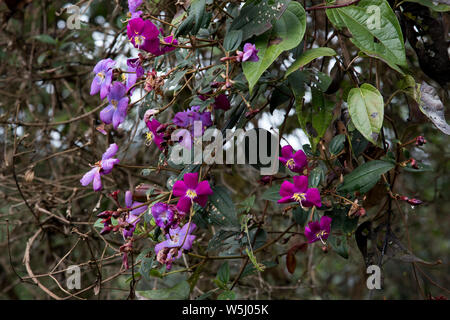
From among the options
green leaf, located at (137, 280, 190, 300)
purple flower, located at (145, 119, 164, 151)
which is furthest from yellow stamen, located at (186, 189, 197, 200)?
green leaf, located at (137, 280, 190, 300)

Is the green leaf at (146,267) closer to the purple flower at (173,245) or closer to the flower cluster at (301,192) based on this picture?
the purple flower at (173,245)

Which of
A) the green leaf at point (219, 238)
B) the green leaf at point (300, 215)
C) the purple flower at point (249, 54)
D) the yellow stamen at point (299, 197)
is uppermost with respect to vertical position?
the purple flower at point (249, 54)

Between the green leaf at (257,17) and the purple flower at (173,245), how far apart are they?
0.37 meters

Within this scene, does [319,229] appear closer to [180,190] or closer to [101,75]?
[180,190]

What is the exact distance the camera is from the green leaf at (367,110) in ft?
2.58

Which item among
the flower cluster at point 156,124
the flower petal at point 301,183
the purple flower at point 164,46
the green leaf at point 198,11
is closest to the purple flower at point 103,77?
the flower cluster at point 156,124

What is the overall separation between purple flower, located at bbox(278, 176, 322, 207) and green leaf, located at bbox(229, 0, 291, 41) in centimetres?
29

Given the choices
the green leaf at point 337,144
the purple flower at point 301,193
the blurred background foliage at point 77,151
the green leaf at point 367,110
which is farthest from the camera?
the blurred background foliage at point 77,151

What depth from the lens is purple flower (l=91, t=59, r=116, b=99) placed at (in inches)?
36.0

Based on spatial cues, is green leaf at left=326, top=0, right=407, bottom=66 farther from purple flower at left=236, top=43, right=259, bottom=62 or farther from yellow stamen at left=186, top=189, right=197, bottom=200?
yellow stamen at left=186, top=189, right=197, bottom=200

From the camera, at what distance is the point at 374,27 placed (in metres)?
0.85

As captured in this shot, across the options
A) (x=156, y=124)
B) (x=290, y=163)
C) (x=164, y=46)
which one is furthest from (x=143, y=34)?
(x=290, y=163)

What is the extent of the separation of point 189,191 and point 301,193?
0.72 ft

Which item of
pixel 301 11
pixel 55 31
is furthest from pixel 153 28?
pixel 55 31
